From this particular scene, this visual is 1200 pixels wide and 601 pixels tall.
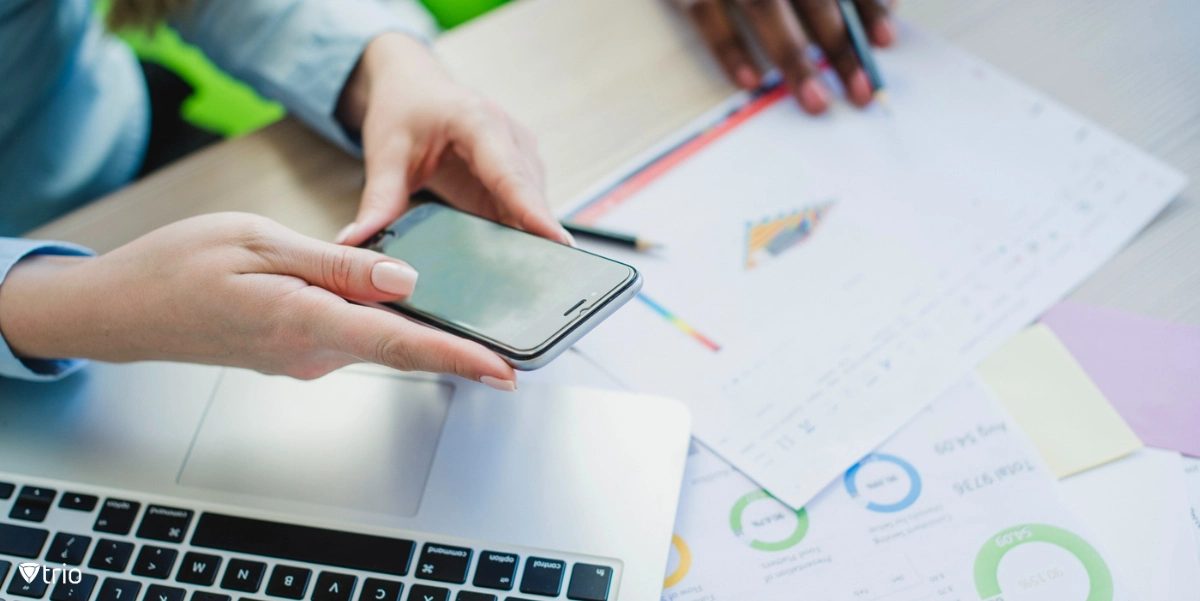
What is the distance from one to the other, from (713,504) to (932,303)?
186 millimetres

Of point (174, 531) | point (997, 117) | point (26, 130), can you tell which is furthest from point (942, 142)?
point (26, 130)

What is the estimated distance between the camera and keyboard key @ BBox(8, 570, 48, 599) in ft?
1.29

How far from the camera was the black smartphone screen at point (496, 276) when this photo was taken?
388 mm

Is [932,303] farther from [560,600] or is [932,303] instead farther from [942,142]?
[560,600]

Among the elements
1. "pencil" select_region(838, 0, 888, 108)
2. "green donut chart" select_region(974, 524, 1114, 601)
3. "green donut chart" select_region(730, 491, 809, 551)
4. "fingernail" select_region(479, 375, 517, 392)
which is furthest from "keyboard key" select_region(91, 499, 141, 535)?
"pencil" select_region(838, 0, 888, 108)

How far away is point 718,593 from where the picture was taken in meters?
0.40

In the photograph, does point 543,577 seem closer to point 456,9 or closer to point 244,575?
point 244,575

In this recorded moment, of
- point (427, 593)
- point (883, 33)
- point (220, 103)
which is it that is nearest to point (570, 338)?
point (427, 593)

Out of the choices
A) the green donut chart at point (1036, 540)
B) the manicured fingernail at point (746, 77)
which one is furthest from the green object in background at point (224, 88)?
the green donut chart at point (1036, 540)

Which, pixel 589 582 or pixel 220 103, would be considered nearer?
pixel 589 582

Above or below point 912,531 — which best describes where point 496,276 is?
above

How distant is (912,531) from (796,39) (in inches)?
14.4

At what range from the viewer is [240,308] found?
0.39 meters

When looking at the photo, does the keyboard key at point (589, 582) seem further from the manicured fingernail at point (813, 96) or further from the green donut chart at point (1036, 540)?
the manicured fingernail at point (813, 96)
